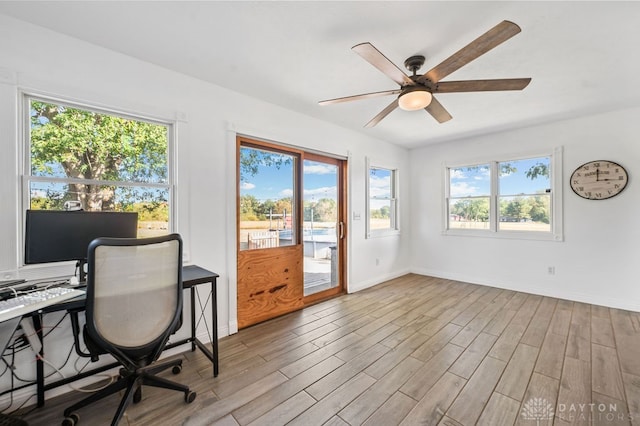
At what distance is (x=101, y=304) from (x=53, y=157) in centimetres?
134

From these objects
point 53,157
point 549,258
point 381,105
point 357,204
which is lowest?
point 549,258

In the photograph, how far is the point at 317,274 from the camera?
13.4 ft

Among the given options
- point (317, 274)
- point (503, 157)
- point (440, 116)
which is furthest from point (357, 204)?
point (503, 157)

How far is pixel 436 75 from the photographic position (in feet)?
6.46

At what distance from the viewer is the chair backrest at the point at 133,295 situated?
144 centimetres

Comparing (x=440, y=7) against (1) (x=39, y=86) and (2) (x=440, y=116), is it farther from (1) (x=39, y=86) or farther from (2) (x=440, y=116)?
(1) (x=39, y=86)

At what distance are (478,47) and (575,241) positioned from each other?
3762mm

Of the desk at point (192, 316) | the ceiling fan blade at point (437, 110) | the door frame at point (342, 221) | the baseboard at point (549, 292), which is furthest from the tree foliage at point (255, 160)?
the baseboard at point (549, 292)

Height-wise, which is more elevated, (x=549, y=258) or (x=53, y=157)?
(x=53, y=157)

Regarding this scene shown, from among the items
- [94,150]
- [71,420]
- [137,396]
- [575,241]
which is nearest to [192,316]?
[137,396]

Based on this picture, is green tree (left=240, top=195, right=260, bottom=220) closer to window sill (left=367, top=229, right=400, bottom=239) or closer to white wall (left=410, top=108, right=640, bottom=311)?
window sill (left=367, top=229, right=400, bottom=239)

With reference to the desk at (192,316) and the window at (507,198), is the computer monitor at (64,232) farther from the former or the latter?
the window at (507,198)

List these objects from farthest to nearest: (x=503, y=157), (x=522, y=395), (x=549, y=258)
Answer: (x=503, y=157), (x=549, y=258), (x=522, y=395)

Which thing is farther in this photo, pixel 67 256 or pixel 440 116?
pixel 440 116
